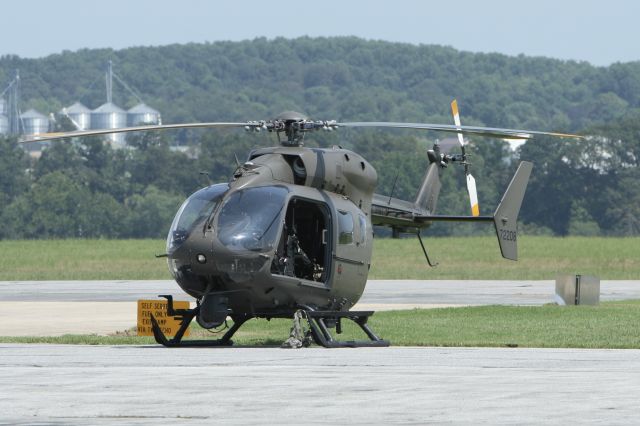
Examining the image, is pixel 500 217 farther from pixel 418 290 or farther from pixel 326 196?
pixel 418 290

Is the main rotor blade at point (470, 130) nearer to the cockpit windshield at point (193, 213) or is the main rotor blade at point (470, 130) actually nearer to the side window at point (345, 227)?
the side window at point (345, 227)

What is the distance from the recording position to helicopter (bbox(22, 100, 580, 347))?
20312 mm

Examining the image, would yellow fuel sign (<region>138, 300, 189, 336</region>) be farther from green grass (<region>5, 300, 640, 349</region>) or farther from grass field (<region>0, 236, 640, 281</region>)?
grass field (<region>0, 236, 640, 281</region>)

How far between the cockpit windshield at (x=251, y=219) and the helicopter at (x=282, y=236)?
14 millimetres

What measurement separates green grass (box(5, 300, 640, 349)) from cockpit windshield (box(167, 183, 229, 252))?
294 centimetres

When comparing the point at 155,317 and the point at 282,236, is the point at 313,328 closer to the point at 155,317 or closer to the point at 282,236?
the point at 282,236

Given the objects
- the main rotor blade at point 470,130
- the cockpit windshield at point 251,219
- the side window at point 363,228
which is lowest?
the side window at point 363,228

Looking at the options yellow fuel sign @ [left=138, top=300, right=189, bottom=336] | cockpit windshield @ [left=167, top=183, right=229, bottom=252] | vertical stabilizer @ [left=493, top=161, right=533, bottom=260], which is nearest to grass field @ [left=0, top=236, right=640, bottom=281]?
vertical stabilizer @ [left=493, top=161, right=533, bottom=260]

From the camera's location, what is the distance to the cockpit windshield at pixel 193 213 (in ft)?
67.3

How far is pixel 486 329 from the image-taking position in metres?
25.5

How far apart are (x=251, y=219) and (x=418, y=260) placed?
53.0 meters

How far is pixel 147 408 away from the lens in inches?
514

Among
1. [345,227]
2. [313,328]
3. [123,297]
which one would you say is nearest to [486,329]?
[345,227]

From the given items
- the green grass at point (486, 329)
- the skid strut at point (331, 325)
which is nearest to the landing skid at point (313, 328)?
the skid strut at point (331, 325)
